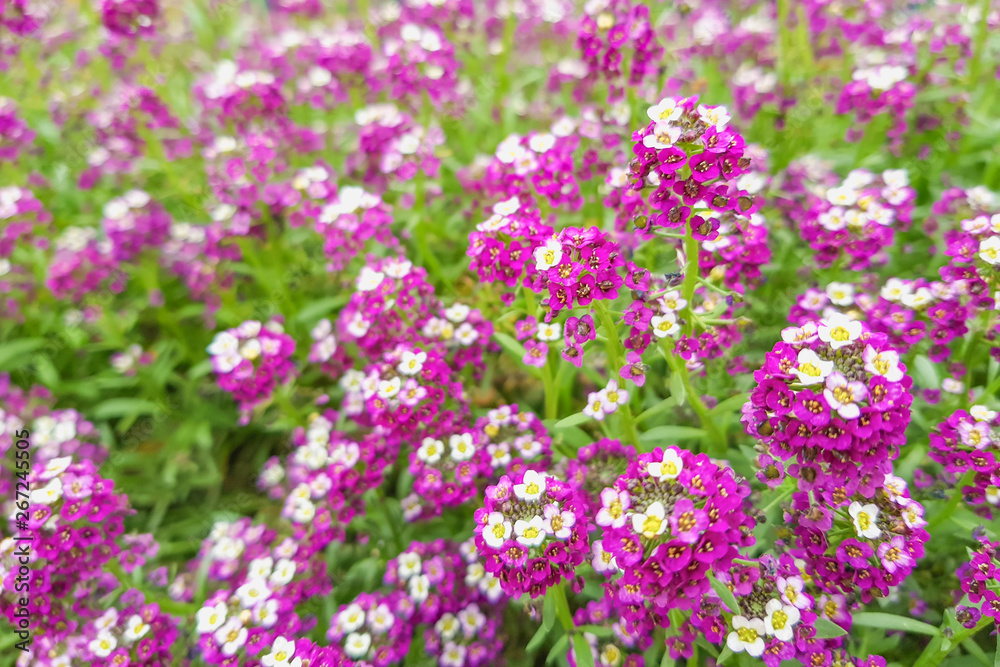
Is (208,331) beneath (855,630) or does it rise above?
above

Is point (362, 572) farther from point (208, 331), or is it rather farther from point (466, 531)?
point (208, 331)

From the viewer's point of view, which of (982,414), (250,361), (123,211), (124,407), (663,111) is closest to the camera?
(663,111)

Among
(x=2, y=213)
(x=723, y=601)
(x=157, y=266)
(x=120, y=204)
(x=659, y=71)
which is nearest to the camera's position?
(x=723, y=601)

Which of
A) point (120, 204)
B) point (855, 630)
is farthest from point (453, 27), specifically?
point (855, 630)

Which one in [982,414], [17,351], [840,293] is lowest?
[17,351]

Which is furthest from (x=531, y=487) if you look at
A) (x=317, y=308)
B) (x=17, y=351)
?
(x=17, y=351)

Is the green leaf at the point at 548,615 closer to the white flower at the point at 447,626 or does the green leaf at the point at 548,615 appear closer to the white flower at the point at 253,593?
the white flower at the point at 447,626

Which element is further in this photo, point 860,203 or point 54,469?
point 860,203

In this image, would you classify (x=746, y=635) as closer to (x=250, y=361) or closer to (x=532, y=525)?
(x=532, y=525)

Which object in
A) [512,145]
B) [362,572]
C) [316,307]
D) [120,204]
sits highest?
[512,145]
